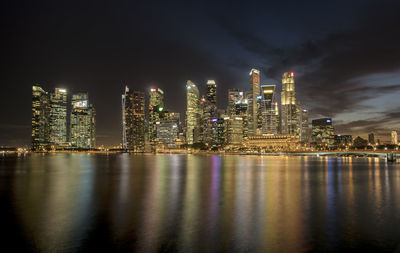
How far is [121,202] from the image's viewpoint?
30500 millimetres

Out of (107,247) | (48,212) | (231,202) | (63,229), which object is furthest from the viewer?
(231,202)

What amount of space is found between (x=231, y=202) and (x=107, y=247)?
16.0 metres

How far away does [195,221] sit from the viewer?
22.6 meters

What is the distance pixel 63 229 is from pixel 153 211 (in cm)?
785

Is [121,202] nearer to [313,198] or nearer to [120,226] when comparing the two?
[120,226]

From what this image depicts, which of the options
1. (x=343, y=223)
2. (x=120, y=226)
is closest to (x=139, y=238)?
(x=120, y=226)

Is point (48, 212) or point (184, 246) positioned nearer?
point (184, 246)

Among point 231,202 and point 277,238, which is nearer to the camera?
point 277,238

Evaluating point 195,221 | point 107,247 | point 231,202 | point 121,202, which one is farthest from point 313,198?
point 107,247

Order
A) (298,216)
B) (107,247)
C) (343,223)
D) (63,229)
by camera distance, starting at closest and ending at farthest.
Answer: (107,247) < (63,229) < (343,223) < (298,216)

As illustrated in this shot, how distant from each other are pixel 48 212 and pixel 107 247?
12526 mm

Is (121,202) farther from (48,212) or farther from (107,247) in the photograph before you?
(107,247)

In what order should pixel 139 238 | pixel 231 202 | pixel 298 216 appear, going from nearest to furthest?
pixel 139 238 < pixel 298 216 < pixel 231 202

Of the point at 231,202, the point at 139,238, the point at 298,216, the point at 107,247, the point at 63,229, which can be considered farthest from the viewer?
the point at 231,202
